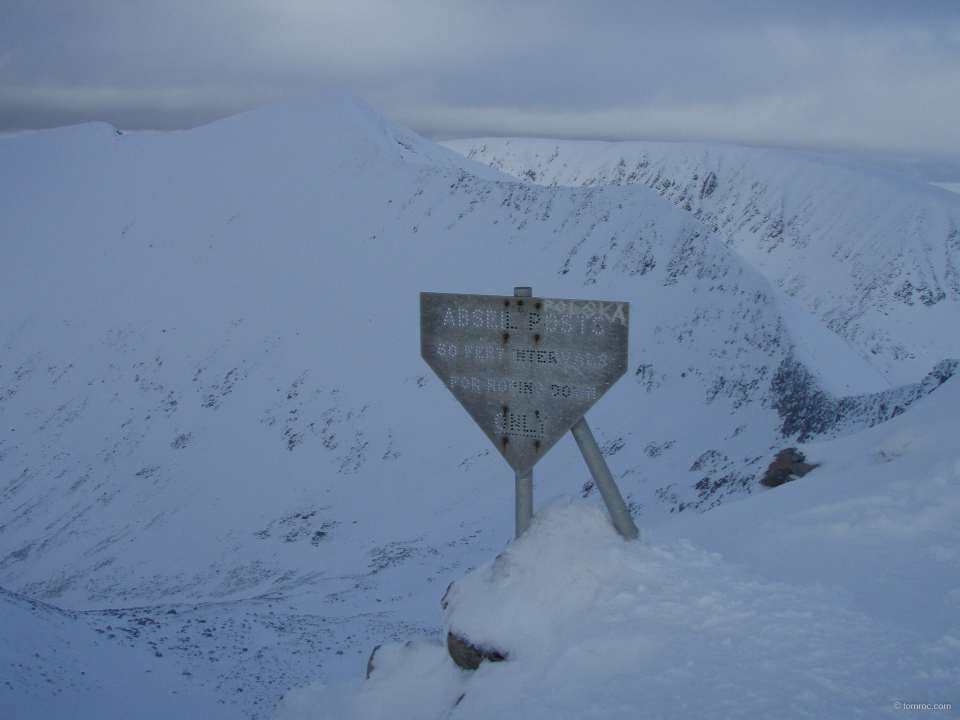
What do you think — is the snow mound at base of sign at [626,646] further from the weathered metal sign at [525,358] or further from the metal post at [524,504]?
the weathered metal sign at [525,358]

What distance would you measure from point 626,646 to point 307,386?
30.2 m

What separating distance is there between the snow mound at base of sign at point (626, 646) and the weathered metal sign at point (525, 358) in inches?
30.7

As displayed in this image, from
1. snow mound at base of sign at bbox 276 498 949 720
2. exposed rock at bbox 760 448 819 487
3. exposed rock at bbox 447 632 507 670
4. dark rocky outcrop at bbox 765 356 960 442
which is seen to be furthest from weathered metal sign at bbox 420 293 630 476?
dark rocky outcrop at bbox 765 356 960 442

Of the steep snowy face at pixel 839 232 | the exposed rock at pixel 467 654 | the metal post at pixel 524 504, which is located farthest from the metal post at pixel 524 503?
the steep snowy face at pixel 839 232

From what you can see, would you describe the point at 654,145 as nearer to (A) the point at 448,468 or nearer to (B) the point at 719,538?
(A) the point at 448,468

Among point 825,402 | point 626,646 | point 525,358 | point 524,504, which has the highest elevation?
point 525,358

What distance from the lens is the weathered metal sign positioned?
177 inches

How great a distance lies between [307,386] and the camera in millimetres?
32375

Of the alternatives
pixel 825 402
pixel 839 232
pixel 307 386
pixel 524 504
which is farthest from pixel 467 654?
pixel 839 232

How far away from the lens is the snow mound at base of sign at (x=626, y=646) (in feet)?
10.5

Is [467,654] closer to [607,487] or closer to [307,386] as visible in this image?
[607,487]

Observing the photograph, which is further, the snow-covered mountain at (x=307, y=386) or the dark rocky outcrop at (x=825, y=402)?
the snow-covered mountain at (x=307, y=386)

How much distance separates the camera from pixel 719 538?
214 inches

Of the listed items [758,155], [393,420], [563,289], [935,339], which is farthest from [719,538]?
[758,155]
